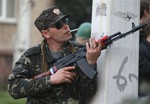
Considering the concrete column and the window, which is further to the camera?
the window

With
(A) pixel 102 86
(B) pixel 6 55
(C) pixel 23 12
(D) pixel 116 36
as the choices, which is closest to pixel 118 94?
(A) pixel 102 86

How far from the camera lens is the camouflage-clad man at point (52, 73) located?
5129mm

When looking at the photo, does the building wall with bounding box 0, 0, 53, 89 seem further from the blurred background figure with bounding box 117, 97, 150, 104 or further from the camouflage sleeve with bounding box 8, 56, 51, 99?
the blurred background figure with bounding box 117, 97, 150, 104

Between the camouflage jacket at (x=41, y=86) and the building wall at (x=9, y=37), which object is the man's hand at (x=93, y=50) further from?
the building wall at (x=9, y=37)

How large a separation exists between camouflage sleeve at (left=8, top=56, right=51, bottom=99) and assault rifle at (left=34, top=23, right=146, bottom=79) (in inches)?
3.6

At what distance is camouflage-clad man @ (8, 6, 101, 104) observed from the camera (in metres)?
5.13

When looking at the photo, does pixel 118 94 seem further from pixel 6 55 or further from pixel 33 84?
pixel 6 55

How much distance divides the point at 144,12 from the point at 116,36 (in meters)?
0.67

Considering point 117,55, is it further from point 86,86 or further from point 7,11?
point 7,11

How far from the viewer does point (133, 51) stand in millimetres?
5242

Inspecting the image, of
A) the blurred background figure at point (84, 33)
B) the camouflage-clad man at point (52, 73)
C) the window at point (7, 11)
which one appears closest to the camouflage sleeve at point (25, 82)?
the camouflage-clad man at point (52, 73)

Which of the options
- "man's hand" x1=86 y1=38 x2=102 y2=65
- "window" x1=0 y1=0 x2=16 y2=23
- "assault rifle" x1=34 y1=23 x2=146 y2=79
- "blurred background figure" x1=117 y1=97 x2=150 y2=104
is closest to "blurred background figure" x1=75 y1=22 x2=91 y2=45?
"assault rifle" x1=34 y1=23 x2=146 y2=79

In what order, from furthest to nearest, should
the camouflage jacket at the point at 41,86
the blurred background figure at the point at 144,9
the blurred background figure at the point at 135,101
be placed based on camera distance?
the blurred background figure at the point at 144,9
the camouflage jacket at the point at 41,86
the blurred background figure at the point at 135,101

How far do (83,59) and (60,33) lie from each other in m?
0.36
